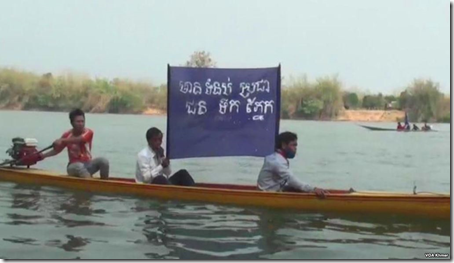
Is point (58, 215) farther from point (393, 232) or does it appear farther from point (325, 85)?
point (325, 85)

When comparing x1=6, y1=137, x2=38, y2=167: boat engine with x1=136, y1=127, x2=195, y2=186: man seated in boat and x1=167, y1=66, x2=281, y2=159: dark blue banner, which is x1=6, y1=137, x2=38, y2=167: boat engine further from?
x1=167, y1=66, x2=281, y2=159: dark blue banner

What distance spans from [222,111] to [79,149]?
6.17 feet

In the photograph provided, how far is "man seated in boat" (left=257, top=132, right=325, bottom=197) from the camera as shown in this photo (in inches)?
301

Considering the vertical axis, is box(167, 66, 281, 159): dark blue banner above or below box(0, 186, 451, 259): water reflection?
above

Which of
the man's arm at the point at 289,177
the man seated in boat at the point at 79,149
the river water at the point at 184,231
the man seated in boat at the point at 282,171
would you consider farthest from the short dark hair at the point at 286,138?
the man seated in boat at the point at 79,149

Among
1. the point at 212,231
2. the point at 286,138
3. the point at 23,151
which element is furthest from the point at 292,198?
the point at 23,151

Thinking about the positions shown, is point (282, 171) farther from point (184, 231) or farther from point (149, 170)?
point (149, 170)

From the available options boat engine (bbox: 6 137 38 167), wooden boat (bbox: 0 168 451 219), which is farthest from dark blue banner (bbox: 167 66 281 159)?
boat engine (bbox: 6 137 38 167)

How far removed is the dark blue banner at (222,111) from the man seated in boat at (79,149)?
1.00 meters

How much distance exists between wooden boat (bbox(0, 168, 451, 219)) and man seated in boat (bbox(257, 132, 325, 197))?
120 mm

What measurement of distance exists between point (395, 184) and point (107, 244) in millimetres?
8370

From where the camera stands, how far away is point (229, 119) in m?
8.95

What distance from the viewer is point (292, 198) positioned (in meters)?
7.82

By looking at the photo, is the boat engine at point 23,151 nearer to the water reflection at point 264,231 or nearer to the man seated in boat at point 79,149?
the man seated in boat at point 79,149
